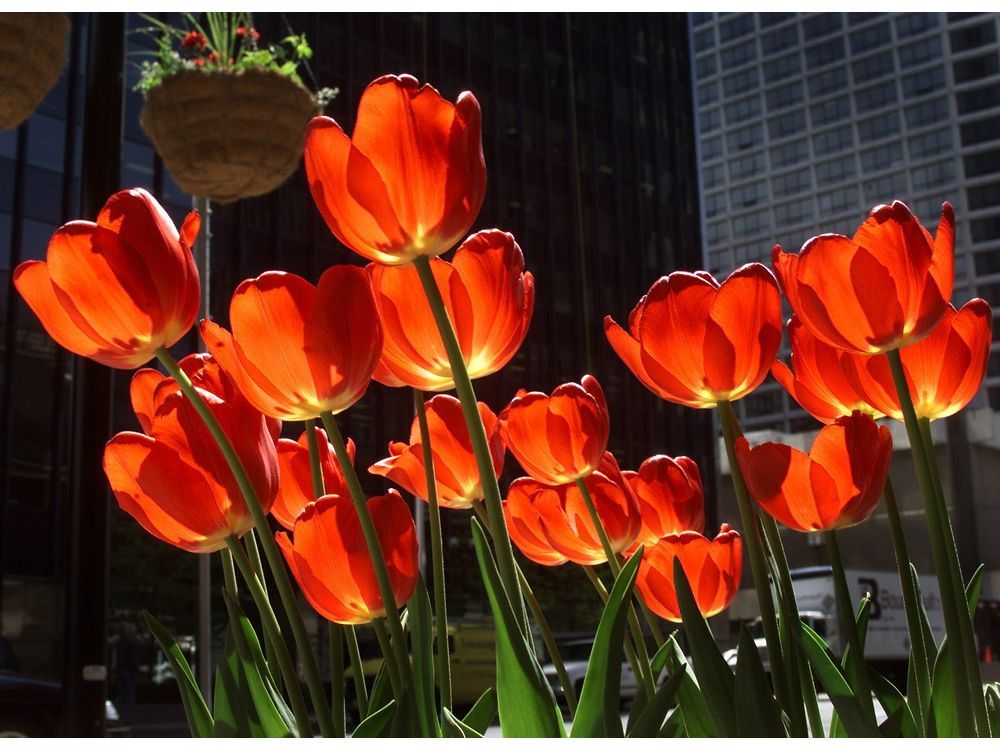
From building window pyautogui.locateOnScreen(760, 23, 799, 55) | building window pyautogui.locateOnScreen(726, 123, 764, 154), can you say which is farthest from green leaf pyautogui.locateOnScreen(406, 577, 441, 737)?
building window pyautogui.locateOnScreen(726, 123, 764, 154)

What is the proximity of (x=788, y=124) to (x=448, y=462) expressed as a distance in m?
60.9

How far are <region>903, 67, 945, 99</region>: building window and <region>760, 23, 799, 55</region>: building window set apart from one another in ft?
20.4

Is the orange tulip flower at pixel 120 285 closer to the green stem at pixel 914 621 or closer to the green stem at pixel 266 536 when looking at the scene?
the green stem at pixel 266 536

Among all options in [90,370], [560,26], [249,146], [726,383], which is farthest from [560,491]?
[560,26]

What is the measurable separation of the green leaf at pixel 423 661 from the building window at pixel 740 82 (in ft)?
200

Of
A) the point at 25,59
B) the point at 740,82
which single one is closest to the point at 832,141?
the point at 740,82

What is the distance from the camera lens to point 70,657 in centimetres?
269

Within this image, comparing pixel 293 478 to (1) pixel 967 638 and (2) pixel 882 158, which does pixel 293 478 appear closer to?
(1) pixel 967 638

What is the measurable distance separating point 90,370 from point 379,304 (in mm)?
2428

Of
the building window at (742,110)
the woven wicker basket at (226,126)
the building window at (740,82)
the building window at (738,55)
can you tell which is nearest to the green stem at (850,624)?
the woven wicker basket at (226,126)

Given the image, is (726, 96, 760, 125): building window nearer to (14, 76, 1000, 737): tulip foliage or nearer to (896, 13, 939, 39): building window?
(896, 13, 939, 39): building window

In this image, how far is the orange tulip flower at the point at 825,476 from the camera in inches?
19.3

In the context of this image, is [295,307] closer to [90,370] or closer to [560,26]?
[90,370]

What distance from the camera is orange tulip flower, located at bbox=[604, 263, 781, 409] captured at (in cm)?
48
